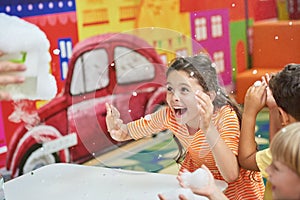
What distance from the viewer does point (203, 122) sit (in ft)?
2.62

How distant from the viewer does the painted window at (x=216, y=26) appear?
39.2 inches

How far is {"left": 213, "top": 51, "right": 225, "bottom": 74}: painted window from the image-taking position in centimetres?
88

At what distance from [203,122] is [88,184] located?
0.22 metres

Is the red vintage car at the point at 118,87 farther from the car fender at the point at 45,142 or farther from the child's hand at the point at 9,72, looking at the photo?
the car fender at the point at 45,142

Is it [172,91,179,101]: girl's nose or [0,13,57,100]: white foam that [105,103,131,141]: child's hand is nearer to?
[172,91,179,101]: girl's nose

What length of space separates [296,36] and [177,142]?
364mm

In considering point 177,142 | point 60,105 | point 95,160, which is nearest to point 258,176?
point 177,142

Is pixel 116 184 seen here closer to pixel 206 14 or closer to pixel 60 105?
pixel 206 14

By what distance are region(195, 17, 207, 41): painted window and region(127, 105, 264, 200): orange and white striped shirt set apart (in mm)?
173

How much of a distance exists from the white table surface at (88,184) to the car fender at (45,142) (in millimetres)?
586

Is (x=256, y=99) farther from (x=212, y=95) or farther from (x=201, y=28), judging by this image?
(x=201, y=28)

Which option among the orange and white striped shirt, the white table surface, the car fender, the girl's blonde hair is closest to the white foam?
the car fender

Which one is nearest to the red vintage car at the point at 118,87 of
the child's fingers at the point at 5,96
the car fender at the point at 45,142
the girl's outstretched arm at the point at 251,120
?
the girl's outstretched arm at the point at 251,120

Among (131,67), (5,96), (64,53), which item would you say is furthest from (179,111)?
(64,53)
